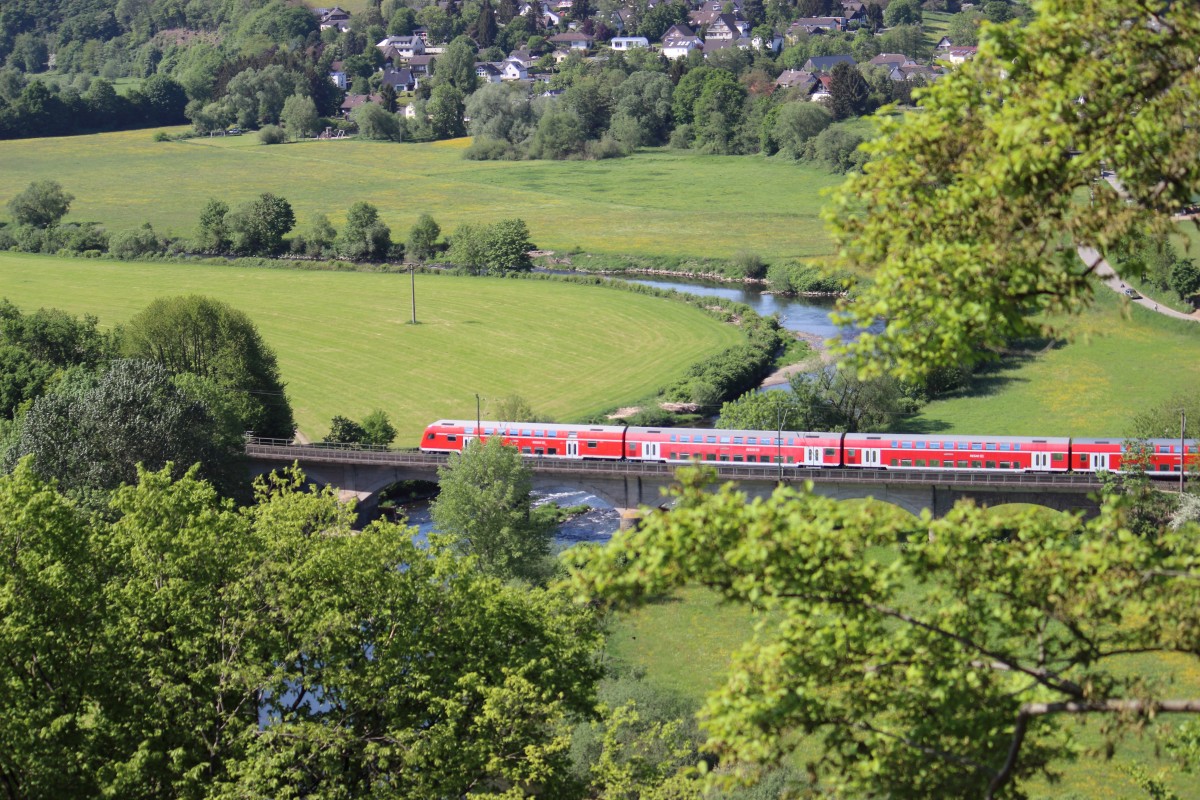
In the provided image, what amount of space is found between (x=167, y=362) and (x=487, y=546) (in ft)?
99.3

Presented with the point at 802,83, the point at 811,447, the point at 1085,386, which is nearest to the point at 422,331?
the point at 811,447

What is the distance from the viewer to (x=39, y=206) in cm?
14325

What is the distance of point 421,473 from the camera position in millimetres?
71750

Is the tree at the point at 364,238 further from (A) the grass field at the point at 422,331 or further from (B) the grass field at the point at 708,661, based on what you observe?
(B) the grass field at the point at 708,661

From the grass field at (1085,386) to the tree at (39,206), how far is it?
96116 mm

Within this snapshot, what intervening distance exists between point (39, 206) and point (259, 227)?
24.3 meters

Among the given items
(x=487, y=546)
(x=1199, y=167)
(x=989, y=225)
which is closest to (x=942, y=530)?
(x=989, y=225)

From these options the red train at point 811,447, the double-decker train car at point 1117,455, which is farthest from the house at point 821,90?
the double-decker train car at point 1117,455

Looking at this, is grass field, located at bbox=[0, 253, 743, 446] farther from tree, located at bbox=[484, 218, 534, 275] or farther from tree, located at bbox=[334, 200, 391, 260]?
tree, located at bbox=[334, 200, 391, 260]

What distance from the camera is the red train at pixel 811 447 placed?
219 feet

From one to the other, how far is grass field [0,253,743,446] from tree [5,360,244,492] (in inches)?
618

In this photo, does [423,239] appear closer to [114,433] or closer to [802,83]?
[114,433]

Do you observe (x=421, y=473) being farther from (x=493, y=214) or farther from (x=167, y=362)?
(x=493, y=214)

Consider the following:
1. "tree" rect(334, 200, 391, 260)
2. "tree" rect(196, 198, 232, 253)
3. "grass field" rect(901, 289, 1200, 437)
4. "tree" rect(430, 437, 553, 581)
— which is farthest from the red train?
"tree" rect(196, 198, 232, 253)
